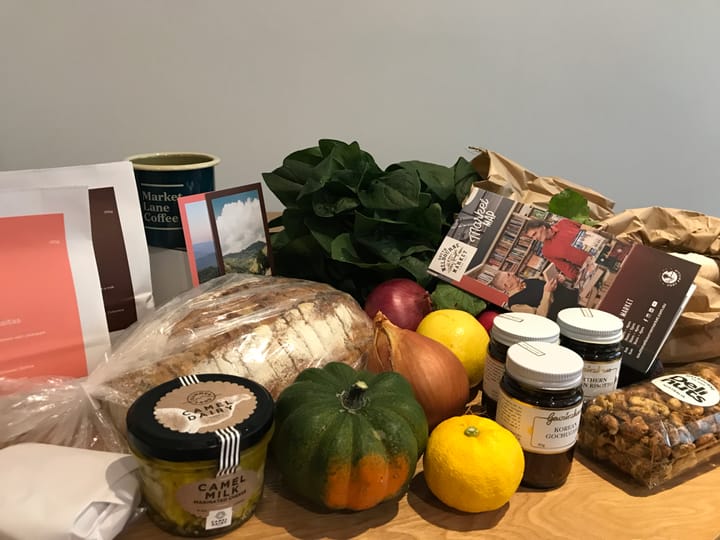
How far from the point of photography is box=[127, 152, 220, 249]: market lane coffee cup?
896mm

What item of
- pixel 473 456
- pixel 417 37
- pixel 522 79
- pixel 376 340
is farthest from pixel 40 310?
pixel 522 79

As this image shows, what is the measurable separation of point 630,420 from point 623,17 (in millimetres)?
1207

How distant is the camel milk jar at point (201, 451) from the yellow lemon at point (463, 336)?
0.33m

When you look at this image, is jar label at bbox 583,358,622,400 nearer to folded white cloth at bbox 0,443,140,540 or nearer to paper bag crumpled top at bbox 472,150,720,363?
paper bag crumpled top at bbox 472,150,720,363

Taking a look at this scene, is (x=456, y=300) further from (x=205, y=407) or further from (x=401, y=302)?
(x=205, y=407)

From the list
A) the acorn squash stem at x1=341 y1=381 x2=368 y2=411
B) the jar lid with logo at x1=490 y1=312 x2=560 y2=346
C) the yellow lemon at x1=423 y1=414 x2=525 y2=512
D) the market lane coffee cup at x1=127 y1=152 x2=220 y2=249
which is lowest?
the yellow lemon at x1=423 y1=414 x2=525 y2=512

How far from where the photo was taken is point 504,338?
753mm

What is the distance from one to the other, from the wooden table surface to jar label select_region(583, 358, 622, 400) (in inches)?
4.5

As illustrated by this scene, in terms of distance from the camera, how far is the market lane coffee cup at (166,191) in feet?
2.94

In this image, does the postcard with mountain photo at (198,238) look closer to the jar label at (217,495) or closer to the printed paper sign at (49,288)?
the printed paper sign at (49,288)

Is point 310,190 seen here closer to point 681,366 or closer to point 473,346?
point 473,346

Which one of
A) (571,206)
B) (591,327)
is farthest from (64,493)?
(571,206)

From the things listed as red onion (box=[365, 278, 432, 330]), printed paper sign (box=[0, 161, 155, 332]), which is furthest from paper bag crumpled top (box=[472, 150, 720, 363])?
printed paper sign (box=[0, 161, 155, 332])

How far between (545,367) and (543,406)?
0.14 feet
